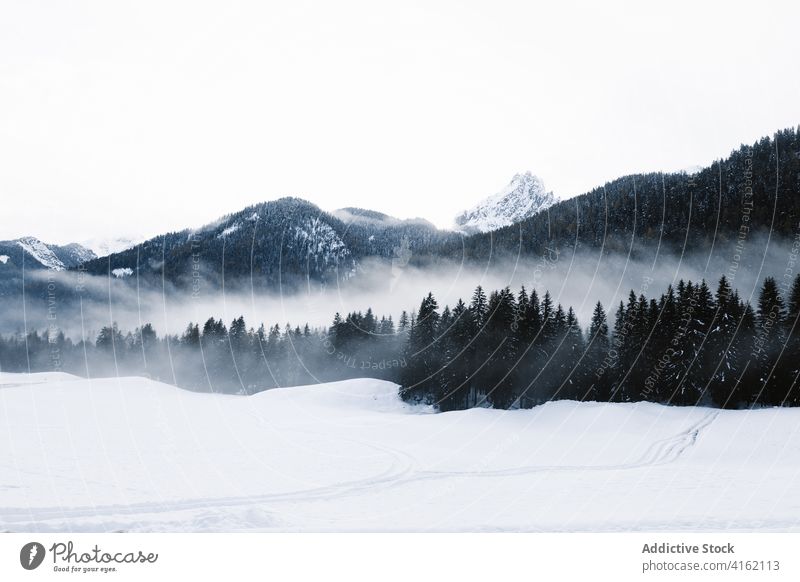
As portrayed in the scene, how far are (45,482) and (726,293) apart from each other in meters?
33.2

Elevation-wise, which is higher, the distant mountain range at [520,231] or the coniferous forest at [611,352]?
the distant mountain range at [520,231]

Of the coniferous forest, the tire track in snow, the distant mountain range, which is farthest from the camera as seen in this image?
the distant mountain range

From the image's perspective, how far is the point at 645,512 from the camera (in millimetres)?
9844

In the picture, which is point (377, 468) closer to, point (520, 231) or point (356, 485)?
point (356, 485)

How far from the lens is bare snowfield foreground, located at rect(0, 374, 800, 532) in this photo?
9.07 m

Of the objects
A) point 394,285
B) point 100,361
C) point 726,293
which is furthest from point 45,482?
point 394,285

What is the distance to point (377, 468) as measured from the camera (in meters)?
14.8

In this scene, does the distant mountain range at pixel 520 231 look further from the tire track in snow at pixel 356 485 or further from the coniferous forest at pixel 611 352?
the tire track in snow at pixel 356 485

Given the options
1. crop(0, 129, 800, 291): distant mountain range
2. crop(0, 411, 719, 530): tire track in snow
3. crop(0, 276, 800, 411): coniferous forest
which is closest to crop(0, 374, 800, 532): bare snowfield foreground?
crop(0, 411, 719, 530): tire track in snow

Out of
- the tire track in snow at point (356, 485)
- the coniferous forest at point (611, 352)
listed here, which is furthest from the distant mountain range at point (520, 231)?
the tire track in snow at point (356, 485)

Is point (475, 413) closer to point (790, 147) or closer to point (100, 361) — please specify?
point (100, 361)

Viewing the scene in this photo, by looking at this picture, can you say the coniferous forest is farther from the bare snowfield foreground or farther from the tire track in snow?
the tire track in snow

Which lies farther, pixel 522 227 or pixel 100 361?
pixel 522 227

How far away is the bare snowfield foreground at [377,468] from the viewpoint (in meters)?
9.07
